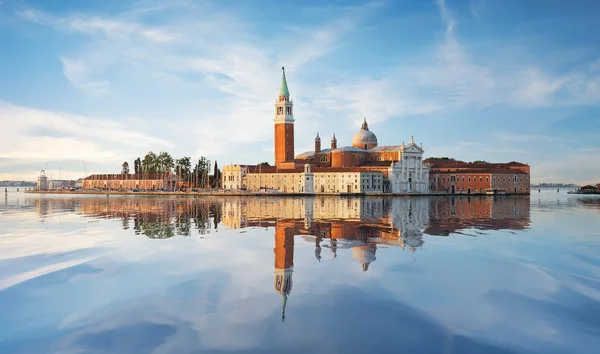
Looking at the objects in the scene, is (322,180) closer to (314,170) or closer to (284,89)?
→ (314,170)

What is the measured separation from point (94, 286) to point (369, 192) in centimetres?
7540

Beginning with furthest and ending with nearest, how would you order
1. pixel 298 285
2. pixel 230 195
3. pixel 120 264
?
pixel 230 195 < pixel 120 264 < pixel 298 285

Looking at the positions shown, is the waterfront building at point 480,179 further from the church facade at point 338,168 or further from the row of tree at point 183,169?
the row of tree at point 183,169

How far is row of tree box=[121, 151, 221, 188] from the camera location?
112812mm

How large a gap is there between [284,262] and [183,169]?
108 meters

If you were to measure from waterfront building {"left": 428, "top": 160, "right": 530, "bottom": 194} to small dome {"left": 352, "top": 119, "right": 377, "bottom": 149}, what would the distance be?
11.9 metres

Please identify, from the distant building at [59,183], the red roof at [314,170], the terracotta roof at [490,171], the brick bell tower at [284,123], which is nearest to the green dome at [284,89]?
the brick bell tower at [284,123]

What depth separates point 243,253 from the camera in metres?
16.6

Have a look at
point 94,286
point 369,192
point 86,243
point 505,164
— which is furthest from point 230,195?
point 94,286

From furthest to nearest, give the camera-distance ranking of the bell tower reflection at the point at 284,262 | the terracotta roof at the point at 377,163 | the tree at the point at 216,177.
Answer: the tree at the point at 216,177 < the terracotta roof at the point at 377,163 < the bell tower reflection at the point at 284,262

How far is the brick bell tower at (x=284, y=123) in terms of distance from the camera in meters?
94.0

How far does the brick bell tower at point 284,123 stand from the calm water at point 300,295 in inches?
2935

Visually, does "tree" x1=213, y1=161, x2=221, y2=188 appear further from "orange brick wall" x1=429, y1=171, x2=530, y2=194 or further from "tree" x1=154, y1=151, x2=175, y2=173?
"orange brick wall" x1=429, y1=171, x2=530, y2=194

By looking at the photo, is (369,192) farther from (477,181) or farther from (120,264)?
(120,264)
